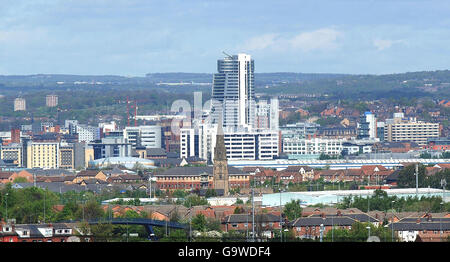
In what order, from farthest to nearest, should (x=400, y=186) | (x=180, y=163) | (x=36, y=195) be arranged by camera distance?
(x=180, y=163) → (x=400, y=186) → (x=36, y=195)

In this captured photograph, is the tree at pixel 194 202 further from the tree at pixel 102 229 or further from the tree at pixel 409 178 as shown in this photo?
the tree at pixel 102 229

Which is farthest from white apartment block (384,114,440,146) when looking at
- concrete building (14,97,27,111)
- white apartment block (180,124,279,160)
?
concrete building (14,97,27,111)

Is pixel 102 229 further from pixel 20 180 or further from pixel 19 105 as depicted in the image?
pixel 19 105

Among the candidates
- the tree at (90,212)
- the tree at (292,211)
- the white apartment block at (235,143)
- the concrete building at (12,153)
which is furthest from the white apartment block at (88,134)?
the tree at (90,212)

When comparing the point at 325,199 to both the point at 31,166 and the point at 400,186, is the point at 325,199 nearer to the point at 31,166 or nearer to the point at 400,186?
the point at 400,186
